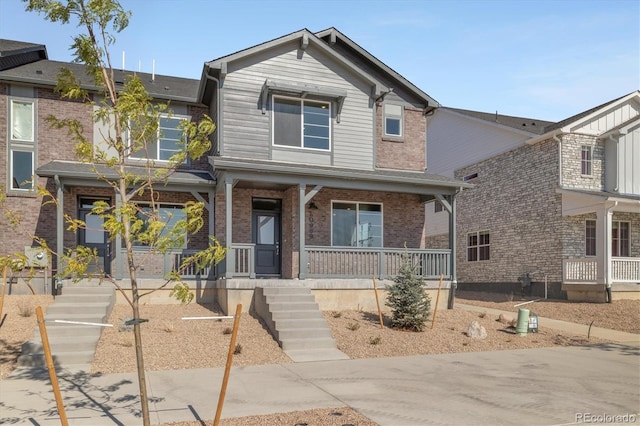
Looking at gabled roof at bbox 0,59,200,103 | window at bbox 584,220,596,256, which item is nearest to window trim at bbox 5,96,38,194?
gabled roof at bbox 0,59,200,103

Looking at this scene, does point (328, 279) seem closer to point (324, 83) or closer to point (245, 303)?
point (245, 303)

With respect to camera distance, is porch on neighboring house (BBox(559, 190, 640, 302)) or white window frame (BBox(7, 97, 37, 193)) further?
porch on neighboring house (BBox(559, 190, 640, 302))

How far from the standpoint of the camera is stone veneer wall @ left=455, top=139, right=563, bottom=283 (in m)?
20.7

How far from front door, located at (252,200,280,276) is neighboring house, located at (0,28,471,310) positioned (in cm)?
3

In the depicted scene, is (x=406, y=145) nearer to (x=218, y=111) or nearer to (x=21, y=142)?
(x=218, y=111)

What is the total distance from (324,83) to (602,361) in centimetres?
1109

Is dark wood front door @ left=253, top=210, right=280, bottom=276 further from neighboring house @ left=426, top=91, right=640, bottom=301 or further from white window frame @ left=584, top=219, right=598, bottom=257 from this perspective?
white window frame @ left=584, top=219, right=598, bottom=257

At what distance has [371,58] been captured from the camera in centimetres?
1805

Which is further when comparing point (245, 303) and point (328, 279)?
point (328, 279)

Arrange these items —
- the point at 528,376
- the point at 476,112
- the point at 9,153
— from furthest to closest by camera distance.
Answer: the point at 476,112
the point at 9,153
the point at 528,376

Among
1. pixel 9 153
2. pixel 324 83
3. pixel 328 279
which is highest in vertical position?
pixel 324 83

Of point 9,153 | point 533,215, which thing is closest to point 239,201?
point 9,153

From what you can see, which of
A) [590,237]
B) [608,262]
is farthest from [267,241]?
[590,237]

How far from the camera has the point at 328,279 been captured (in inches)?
562
